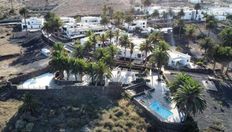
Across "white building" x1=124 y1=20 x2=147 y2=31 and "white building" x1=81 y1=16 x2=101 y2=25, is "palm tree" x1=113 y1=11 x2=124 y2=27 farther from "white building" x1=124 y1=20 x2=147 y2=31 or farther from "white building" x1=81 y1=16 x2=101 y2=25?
"white building" x1=81 y1=16 x2=101 y2=25

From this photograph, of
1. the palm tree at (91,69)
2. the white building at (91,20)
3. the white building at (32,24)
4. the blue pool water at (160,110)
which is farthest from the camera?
the white building at (91,20)

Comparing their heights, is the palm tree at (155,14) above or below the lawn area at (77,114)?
above

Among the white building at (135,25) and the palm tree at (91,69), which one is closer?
the palm tree at (91,69)

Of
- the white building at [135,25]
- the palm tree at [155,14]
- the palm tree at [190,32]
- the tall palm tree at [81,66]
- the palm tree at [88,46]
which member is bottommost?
the tall palm tree at [81,66]

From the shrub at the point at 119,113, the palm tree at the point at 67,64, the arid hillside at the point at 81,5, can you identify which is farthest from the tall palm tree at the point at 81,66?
the arid hillside at the point at 81,5

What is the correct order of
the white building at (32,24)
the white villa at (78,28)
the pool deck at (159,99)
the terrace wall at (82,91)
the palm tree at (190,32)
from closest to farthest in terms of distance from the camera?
the pool deck at (159,99)
the terrace wall at (82,91)
the palm tree at (190,32)
the white villa at (78,28)
the white building at (32,24)

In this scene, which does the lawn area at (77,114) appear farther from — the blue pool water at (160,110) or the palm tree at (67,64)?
the palm tree at (67,64)

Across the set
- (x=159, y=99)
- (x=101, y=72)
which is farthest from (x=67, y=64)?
(x=159, y=99)

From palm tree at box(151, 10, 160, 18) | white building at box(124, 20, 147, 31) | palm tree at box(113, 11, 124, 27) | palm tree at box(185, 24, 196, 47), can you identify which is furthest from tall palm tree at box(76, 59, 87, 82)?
palm tree at box(151, 10, 160, 18)
